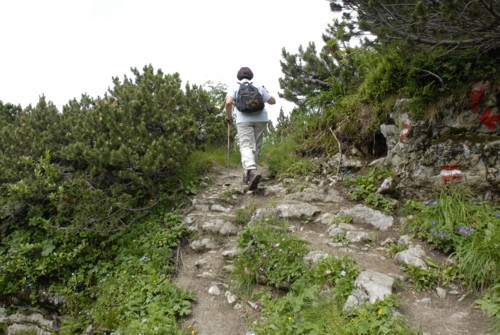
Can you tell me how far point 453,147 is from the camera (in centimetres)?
455

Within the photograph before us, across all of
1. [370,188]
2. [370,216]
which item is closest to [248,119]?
[370,188]

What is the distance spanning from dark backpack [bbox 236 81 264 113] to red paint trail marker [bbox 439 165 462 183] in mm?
3216

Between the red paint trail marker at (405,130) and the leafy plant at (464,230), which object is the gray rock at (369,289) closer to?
the leafy plant at (464,230)

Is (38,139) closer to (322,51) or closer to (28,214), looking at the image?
(28,214)

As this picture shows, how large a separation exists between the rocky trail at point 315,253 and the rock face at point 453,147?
869 mm

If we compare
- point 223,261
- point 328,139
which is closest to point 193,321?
point 223,261

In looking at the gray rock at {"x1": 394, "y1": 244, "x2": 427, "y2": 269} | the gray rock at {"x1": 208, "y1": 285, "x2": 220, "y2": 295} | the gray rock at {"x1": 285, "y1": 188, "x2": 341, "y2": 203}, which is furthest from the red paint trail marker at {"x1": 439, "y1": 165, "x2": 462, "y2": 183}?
the gray rock at {"x1": 208, "y1": 285, "x2": 220, "y2": 295}

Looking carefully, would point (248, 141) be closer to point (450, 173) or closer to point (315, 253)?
point (315, 253)

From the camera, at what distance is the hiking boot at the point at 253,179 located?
20.5 ft

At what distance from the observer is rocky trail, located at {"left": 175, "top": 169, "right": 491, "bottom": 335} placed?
315 centimetres

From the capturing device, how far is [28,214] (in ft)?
19.4

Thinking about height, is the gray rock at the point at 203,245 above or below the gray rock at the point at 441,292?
above

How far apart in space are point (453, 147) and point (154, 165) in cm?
465

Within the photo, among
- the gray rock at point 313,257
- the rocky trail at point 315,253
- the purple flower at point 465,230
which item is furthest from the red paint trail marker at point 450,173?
the gray rock at point 313,257
